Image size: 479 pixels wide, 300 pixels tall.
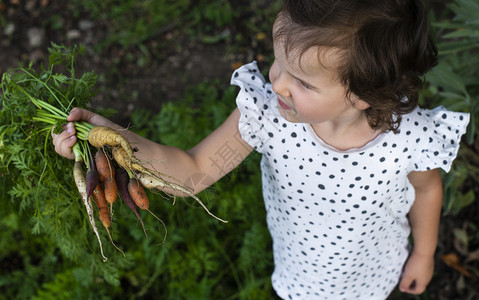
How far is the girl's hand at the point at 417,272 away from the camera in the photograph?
189cm

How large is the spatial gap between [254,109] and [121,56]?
6.37ft

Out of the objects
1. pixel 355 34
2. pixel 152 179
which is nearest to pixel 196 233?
pixel 152 179

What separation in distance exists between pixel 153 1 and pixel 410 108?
92.2 inches

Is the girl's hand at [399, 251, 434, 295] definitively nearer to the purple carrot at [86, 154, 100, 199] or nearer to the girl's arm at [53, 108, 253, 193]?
the girl's arm at [53, 108, 253, 193]

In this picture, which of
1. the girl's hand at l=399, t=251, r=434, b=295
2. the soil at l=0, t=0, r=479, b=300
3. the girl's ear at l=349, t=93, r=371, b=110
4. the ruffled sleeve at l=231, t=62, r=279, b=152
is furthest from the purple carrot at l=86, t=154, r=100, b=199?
the soil at l=0, t=0, r=479, b=300

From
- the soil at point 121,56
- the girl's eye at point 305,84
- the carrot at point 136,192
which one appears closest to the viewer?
the girl's eye at point 305,84

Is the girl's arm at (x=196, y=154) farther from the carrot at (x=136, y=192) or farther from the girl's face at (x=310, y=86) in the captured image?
the girl's face at (x=310, y=86)

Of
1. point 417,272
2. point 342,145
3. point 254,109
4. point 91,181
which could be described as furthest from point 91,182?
point 417,272

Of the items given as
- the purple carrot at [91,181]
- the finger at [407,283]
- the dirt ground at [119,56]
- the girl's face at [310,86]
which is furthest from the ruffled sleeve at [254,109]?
the dirt ground at [119,56]

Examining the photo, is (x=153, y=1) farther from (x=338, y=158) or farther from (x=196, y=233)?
(x=338, y=158)

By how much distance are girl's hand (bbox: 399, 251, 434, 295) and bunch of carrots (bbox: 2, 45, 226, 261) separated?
1025mm

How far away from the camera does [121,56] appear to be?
317cm

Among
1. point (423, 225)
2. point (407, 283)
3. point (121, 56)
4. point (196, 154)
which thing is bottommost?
point (407, 283)

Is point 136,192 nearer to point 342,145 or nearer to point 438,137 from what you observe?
point 342,145
